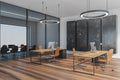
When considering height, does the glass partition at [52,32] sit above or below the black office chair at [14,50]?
above

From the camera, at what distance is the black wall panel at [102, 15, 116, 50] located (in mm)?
6918

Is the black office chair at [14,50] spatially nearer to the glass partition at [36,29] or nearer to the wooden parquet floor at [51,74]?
the glass partition at [36,29]

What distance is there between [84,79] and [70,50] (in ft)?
19.0

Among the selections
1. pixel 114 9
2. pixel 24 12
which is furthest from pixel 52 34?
pixel 114 9

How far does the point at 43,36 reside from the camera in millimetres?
8711

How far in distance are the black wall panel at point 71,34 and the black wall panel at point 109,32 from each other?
228cm

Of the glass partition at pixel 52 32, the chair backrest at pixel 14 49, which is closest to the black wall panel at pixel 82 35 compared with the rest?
the glass partition at pixel 52 32

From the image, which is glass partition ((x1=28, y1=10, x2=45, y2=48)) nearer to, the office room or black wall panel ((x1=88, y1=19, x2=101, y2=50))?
the office room

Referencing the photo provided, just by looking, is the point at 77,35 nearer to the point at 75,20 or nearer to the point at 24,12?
the point at 75,20

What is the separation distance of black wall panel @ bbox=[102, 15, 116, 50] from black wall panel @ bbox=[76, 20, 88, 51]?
135 cm

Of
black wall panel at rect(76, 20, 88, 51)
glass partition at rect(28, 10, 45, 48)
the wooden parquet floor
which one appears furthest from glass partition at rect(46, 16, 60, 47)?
the wooden parquet floor

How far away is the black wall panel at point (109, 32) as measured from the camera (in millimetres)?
6918

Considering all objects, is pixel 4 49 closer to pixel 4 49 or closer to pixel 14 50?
pixel 4 49

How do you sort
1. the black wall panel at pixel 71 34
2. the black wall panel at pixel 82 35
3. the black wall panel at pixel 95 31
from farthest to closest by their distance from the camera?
1. the black wall panel at pixel 71 34
2. the black wall panel at pixel 82 35
3. the black wall panel at pixel 95 31
